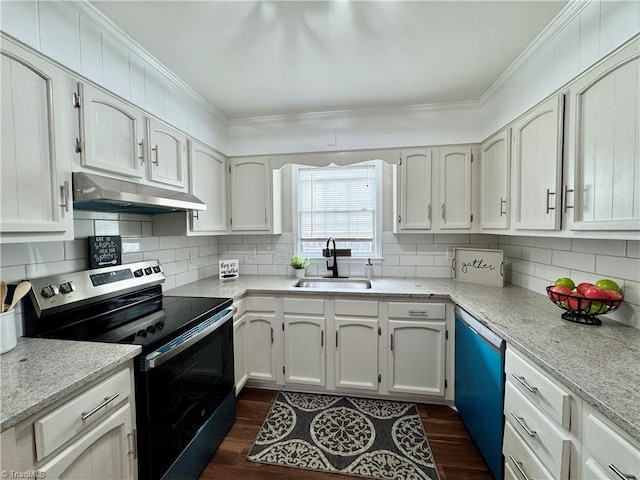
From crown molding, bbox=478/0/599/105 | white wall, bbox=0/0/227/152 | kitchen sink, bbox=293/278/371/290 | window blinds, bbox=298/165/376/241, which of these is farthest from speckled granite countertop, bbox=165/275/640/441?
crown molding, bbox=478/0/599/105

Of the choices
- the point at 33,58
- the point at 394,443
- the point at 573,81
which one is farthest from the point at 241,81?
the point at 394,443

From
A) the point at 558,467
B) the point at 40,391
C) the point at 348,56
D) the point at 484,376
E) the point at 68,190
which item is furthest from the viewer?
the point at 348,56

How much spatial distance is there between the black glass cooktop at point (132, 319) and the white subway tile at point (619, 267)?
2.18m

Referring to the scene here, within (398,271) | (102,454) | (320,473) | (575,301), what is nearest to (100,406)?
Answer: (102,454)

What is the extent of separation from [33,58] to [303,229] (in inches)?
84.1

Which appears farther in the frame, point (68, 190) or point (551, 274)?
point (551, 274)

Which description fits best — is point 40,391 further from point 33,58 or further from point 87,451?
point 33,58

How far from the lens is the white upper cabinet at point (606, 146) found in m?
1.05

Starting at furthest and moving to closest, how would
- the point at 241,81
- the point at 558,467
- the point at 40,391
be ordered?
1. the point at 241,81
2. the point at 558,467
3. the point at 40,391

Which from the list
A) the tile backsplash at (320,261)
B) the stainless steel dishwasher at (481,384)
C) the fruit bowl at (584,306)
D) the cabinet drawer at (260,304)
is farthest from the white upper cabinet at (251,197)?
the fruit bowl at (584,306)

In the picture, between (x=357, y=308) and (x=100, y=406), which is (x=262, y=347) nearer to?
(x=357, y=308)

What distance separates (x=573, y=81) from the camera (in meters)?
1.33

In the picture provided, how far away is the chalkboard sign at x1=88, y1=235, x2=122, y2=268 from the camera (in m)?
1.60

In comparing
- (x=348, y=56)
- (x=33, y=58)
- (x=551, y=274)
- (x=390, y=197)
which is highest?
(x=348, y=56)
